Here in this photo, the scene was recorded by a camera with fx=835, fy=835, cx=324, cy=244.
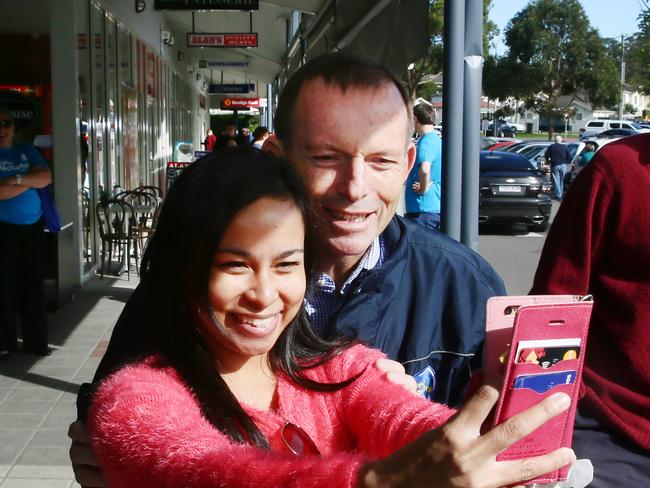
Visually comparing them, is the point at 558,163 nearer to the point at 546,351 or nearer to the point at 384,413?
the point at 384,413

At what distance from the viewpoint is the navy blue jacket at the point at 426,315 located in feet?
6.79

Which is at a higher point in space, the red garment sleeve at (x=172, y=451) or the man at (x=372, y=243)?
the man at (x=372, y=243)

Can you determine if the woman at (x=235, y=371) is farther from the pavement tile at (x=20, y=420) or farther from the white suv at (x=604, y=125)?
the white suv at (x=604, y=125)

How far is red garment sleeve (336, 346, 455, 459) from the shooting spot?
1.55 m

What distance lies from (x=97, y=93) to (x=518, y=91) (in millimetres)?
52000

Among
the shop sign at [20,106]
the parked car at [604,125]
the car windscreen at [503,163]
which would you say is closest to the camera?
the shop sign at [20,106]

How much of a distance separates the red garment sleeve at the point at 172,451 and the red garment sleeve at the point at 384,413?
32 centimetres

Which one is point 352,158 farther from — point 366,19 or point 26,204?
point 26,204

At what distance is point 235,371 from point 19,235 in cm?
546

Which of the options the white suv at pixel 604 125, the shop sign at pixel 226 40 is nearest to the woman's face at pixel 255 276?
the shop sign at pixel 226 40

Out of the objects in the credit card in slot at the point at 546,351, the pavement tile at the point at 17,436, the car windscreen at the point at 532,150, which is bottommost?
the pavement tile at the point at 17,436

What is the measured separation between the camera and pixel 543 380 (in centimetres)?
131

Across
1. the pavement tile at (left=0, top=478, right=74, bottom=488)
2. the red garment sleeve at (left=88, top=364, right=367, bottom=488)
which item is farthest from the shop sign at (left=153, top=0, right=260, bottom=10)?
the red garment sleeve at (left=88, top=364, right=367, bottom=488)

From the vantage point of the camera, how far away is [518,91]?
59594 mm
